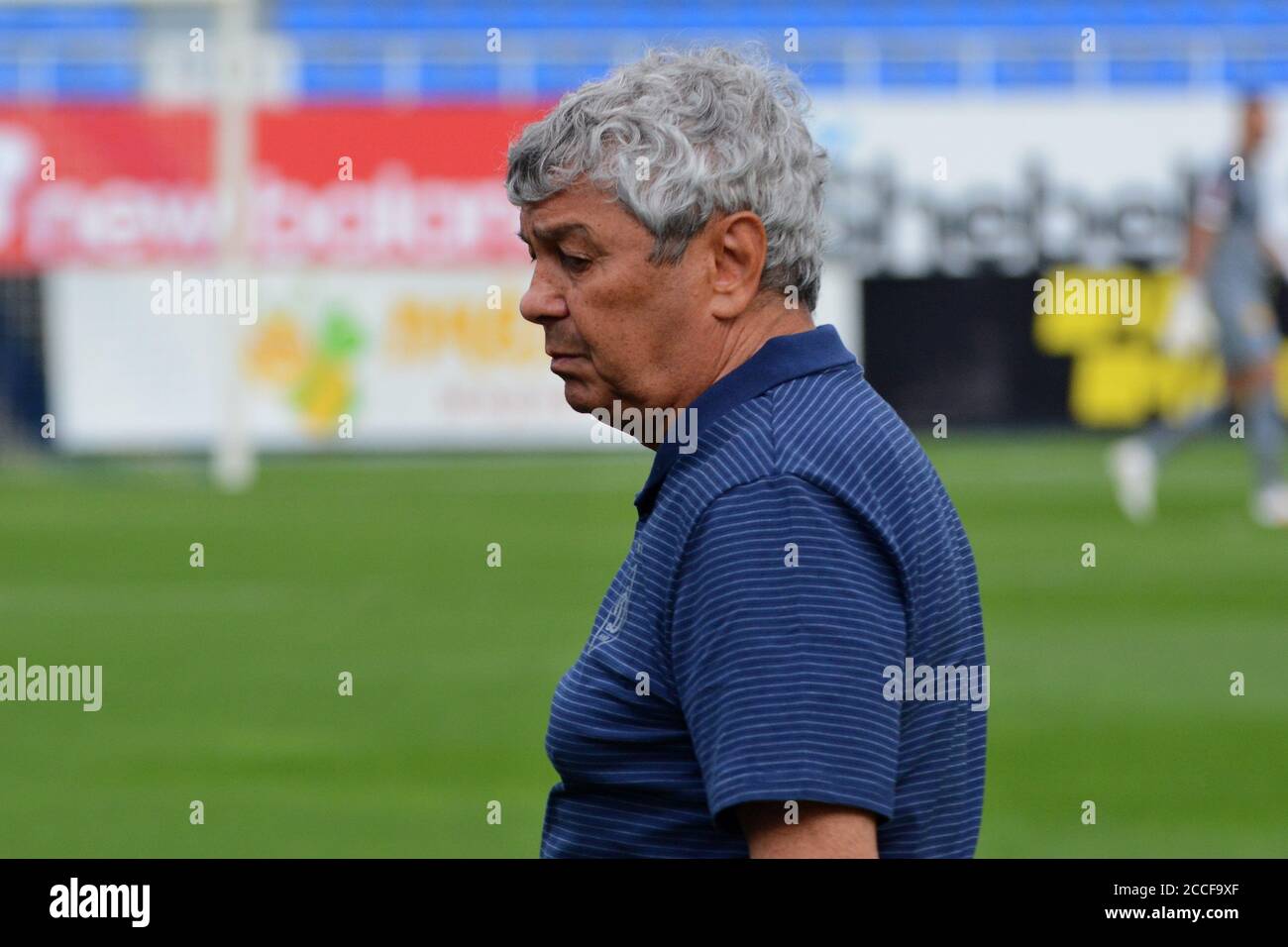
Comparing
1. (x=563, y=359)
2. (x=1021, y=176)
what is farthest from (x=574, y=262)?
(x=1021, y=176)

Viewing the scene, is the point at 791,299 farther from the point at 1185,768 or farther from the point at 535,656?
the point at 535,656

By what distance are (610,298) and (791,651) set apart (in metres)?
0.53

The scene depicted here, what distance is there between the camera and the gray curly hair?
2141mm

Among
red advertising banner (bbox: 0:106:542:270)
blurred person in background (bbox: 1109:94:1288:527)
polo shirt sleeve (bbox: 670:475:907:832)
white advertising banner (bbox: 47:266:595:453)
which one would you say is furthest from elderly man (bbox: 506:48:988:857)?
red advertising banner (bbox: 0:106:542:270)

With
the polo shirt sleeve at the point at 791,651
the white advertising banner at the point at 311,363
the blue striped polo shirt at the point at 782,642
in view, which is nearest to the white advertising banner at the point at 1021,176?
the white advertising banner at the point at 311,363

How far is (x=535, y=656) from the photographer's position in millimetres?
8789

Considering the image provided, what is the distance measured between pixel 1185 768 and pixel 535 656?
3.11 metres

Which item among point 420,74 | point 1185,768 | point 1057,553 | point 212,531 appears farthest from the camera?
point 420,74

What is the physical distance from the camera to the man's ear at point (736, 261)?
217 centimetres

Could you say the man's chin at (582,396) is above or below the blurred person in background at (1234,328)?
below

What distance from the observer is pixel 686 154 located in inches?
84.3

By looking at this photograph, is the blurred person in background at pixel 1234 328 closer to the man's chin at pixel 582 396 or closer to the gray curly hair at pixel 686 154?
the man's chin at pixel 582 396

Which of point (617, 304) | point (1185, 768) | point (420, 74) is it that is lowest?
point (1185, 768)
